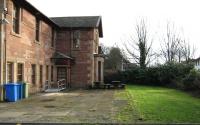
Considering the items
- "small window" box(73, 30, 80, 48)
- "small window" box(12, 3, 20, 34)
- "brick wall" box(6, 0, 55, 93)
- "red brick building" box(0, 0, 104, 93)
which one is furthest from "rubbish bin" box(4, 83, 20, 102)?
"small window" box(73, 30, 80, 48)

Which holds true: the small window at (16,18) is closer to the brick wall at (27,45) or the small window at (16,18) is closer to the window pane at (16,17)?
the window pane at (16,17)

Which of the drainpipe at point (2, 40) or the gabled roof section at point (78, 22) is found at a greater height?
the gabled roof section at point (78, 22)

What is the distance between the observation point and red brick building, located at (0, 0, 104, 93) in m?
24.0

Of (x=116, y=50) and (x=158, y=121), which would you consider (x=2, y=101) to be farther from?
(x=116, y=50)

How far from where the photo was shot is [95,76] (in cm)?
4084

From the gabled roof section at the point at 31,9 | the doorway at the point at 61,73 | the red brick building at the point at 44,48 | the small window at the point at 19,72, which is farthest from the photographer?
the doorway at the point at 61,73

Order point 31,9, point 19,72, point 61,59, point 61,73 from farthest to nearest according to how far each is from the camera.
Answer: point 61,73 → point 61,59 → point 31,9 → point 19,72

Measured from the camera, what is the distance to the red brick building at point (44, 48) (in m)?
24.0

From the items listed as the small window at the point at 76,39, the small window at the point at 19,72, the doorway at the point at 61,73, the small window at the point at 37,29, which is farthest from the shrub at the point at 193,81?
the small window at the point at 19,72

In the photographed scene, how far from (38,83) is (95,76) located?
10479 millimetres

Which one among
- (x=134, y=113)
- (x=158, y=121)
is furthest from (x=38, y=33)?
(x=158, y=121)

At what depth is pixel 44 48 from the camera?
3369 centimetres

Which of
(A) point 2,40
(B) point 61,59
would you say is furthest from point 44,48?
(A) point 2,40

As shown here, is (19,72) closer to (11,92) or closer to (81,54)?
(11,92)
